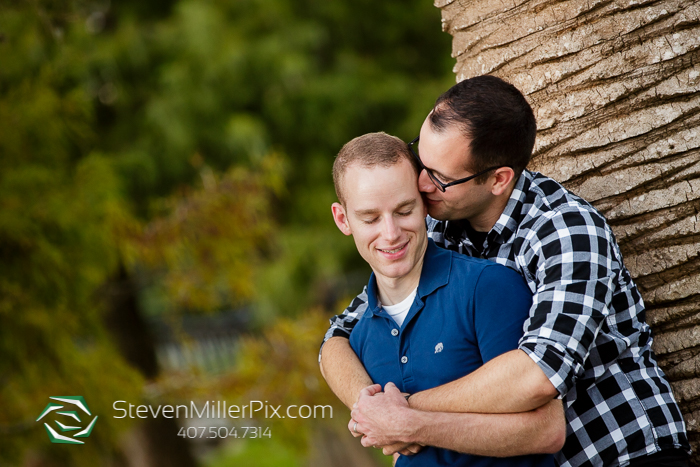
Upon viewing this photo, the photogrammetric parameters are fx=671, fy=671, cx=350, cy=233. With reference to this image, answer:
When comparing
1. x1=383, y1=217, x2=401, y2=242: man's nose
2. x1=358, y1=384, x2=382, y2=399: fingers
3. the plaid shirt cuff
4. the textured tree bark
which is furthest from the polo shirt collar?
the textured tree bark

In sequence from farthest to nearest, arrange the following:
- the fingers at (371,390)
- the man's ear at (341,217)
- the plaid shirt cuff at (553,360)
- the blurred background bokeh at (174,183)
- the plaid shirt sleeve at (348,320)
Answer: the blurred background bokeh at (174,183) → the plaid shirt sleeve at (348,320) → the man's ear at (341,217) → the fingers at (371,390) → the plaid shirt cuff at (553,360)

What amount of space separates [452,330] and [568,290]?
0.38 metres

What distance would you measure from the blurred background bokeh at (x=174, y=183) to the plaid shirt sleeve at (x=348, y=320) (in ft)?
10.1

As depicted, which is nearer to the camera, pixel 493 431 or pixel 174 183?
pixel 493 431

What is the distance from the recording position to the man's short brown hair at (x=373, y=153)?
2277mm

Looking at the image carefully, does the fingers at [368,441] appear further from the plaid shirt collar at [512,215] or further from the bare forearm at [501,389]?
the plaid shirt collar at [512,215]

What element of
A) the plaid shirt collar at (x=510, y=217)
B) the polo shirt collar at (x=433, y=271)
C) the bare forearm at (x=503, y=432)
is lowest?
the bare forearm at (x=503, y=432)

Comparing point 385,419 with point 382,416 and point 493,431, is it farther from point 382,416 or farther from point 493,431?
point 493,431

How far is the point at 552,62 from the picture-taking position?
8.95 ft

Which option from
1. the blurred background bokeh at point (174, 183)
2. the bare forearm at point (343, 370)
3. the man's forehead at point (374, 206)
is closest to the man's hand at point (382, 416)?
the bare forearm at point (343, 370)

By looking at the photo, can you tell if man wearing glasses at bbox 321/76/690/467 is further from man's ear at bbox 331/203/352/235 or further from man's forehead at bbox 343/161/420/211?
man's ear at bbox 331/203/352/235

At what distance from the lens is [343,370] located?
242 centimetres

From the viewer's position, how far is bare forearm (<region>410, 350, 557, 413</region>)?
6.35 feet
